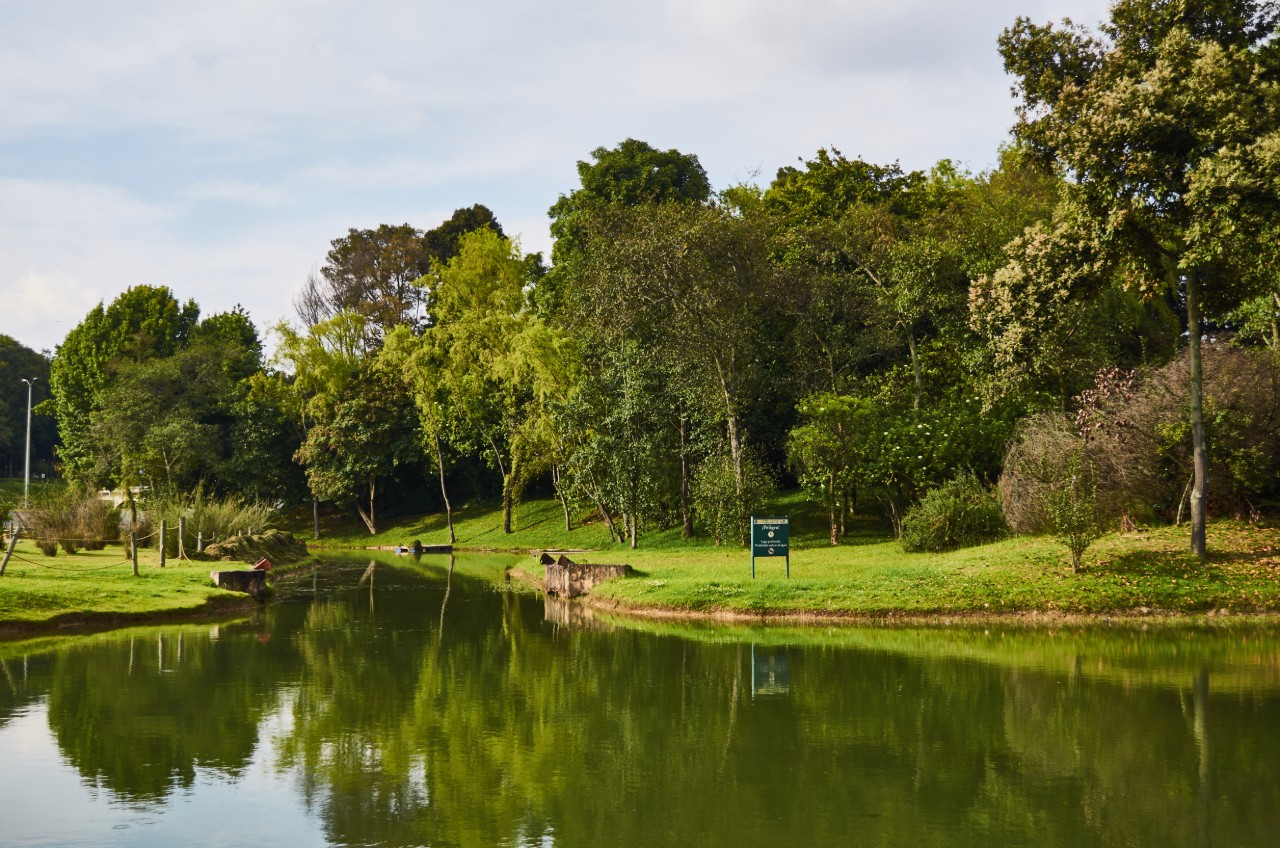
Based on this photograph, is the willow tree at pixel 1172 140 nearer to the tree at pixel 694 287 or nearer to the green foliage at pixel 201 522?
the tree at pixel 694 287

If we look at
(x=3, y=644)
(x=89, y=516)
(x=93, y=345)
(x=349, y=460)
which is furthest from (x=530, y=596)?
(x=93, y=345)

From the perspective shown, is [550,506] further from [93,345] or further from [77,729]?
[77,729]

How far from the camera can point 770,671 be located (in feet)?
57.5

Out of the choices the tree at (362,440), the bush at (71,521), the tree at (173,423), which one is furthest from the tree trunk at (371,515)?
the bush at (71,521)

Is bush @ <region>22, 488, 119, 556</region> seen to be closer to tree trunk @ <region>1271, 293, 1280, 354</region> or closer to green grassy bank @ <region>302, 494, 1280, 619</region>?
green grassy bank @ <region>302, 494, 1280, 619</region>

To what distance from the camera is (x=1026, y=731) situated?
1292 centimetres

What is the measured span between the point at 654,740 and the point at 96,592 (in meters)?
17.9

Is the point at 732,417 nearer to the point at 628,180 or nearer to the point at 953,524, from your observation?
the point at 953,524

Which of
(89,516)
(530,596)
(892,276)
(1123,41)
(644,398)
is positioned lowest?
(530,596)

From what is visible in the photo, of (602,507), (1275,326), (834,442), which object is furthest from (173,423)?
(1275,326)

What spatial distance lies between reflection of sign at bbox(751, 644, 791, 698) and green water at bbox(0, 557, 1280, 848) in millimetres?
112

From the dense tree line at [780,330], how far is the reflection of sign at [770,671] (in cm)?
1188

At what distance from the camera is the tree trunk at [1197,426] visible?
24516mm

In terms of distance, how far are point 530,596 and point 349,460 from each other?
35.6 metres
